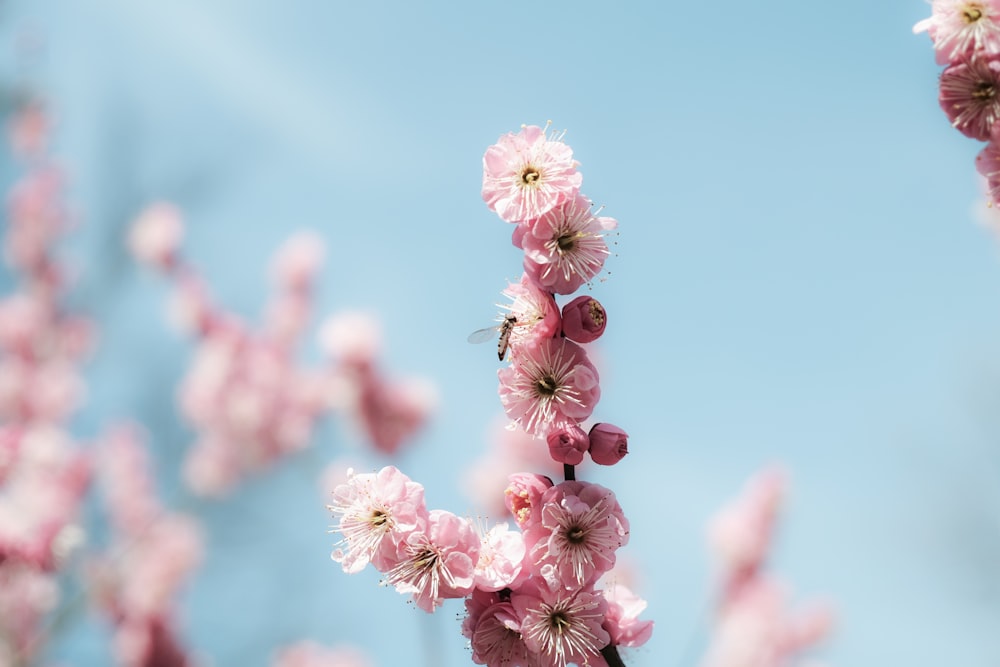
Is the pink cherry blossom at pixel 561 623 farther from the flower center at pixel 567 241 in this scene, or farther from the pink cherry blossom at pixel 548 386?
the flower center at pixel 567 241

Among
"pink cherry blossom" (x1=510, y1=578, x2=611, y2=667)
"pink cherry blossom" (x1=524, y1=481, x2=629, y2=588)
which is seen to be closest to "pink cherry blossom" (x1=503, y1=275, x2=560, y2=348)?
"pink cherry blossom" (x1=524, y1=481, x2=629, y2=588)

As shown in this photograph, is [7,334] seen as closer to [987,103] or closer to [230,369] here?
[230,369]

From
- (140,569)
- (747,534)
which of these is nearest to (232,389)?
(140,569)

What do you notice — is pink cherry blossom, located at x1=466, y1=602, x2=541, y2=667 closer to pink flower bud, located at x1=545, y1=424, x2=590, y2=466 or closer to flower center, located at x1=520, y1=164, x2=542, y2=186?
pink flower bud, located at x1=545, y1=424, x2=590, y2=466

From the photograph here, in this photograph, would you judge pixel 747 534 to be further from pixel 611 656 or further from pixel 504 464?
pixel 611 656

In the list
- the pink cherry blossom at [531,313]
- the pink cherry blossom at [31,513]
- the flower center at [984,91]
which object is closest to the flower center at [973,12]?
the flower center at [984,91]

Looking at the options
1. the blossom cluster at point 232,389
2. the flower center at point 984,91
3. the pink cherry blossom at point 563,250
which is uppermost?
the blossom cluster at point 232,389
